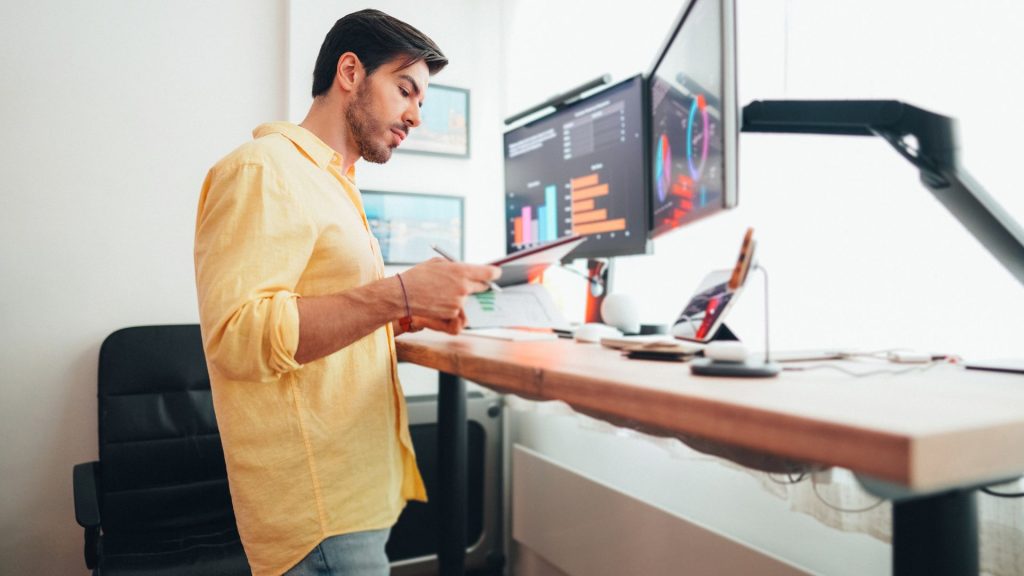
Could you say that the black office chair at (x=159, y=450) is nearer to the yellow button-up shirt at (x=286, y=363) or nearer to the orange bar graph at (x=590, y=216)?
the yellow button-up shirt at (x=286, y=363)

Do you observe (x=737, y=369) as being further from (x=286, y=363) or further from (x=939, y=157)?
(x=286, y=363)

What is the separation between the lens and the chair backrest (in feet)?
5.45

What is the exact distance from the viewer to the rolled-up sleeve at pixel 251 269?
0.79 m

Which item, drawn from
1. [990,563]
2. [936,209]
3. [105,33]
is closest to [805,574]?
[990,563]

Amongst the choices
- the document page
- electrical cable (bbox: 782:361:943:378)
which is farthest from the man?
electrical cable (bbox: 782:361:943:378)

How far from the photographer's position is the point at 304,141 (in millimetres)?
1033

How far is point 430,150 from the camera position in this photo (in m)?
2.40

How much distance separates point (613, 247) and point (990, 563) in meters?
0.90

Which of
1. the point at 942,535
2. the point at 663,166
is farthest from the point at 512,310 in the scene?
the point at 942,535

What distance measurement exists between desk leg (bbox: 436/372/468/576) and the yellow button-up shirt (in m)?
0.55

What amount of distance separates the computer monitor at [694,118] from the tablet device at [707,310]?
4.5 inches

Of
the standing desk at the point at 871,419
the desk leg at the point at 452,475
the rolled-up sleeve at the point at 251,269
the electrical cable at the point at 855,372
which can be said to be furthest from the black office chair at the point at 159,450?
the electrical cable at the point at 855,372

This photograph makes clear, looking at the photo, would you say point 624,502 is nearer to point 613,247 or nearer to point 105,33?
point 613,247

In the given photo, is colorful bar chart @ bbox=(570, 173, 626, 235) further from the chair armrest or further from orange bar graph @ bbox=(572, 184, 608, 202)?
the chair armrest
